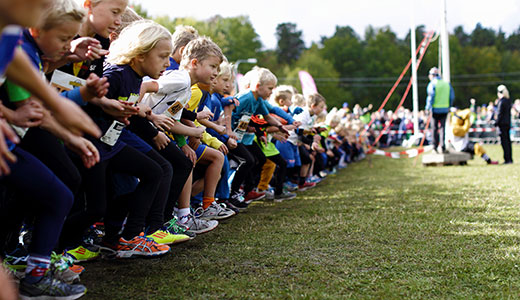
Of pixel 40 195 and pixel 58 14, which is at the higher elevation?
pixel 58 14

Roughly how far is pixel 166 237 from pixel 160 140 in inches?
28.0

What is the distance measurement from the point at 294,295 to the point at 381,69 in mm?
80755

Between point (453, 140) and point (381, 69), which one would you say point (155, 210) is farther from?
point (381, 69)

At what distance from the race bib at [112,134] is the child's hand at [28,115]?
0.83 m

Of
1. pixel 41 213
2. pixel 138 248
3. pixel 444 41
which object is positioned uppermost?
pixel 444 41

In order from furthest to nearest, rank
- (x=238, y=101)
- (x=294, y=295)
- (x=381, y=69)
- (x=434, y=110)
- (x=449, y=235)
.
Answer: (x=381, y=69), (x=434, y=110), (x=238, y=101), (x=449, y=235), (x=294, y=295)

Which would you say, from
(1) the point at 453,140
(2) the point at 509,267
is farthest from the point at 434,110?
(2) the point at 509,267

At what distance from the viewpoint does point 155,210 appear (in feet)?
13.0

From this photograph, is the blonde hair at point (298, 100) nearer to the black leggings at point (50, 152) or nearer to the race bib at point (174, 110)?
the race bib at point (174, 110)

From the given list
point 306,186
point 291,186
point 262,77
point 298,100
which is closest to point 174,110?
point 262,77

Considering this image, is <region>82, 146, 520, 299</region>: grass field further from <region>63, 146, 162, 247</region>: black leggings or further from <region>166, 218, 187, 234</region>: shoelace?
<region>63, 146, 162, 247</region>: black leggings

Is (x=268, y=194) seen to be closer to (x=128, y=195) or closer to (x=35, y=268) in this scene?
(x=128, y=195)

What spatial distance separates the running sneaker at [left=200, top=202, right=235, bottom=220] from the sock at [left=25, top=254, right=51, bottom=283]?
2.69 metres

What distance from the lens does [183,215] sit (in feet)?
15.4
